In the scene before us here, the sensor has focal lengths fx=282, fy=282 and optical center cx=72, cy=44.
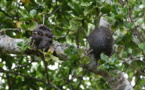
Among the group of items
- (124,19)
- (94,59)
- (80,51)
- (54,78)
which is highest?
(124,19)

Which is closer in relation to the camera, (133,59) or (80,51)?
(80,51)

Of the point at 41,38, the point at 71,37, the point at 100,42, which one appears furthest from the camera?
the point at 71,37

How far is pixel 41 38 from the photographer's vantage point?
142 centimetres

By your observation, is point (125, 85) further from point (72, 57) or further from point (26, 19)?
point (26, 19)

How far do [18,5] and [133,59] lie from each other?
89cm

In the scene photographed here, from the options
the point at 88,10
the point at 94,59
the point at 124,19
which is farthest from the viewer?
the point at 94,59

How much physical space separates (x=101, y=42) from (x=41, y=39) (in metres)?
0.33

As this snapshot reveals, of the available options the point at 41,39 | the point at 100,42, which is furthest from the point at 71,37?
the point at 41,39

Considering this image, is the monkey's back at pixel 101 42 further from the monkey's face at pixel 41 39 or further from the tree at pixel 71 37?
the monkey's face at pixel 41 39

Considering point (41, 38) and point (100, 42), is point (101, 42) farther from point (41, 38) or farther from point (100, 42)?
point (41, 38)

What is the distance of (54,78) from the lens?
2381 mm

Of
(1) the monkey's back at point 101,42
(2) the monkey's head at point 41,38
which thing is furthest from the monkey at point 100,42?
(2) the monkey's head at point 41,38

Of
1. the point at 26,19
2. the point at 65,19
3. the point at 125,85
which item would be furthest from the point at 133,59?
the point at 26,19

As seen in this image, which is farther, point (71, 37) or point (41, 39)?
point (71, 37)
